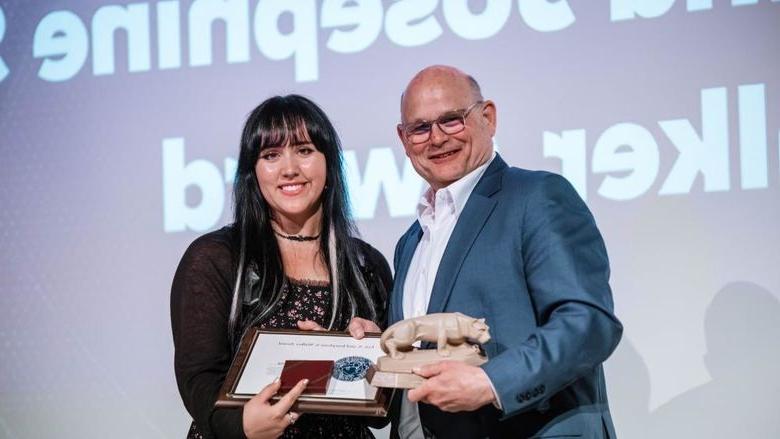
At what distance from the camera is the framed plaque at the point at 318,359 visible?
1.92m

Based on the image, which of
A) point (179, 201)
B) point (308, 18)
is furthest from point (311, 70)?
point (179, 201)

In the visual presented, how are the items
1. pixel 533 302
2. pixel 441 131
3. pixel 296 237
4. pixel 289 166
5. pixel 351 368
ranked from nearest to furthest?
1. pixel 533 302
2. pixel 351 368
3. pixel 441 131
4. pixel 289 166
5. pixel 296 237

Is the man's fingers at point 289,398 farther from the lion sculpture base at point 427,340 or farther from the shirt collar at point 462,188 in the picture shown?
the shirt collar at point 462,188

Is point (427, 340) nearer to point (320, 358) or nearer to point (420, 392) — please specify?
point (420, 392)

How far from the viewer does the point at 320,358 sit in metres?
2.04

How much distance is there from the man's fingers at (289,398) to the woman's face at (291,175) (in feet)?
2.07

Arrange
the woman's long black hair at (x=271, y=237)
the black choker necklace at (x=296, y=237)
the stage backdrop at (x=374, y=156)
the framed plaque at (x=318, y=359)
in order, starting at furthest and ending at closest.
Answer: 1. the stage backdrop at (x=374, y=156)
2. the black choker necklace at (x=296, y=237)
3. the woman's long black hair at (x=271, y=237)
4. the framed plaque at (x=318, y=359)

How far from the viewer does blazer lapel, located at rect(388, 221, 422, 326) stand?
87.0 inches

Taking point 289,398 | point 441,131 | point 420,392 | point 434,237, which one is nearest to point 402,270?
point 434,237

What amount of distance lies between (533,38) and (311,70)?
3.09ft

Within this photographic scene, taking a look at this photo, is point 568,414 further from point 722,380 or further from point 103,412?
point 103,412

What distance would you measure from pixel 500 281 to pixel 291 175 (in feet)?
2.56

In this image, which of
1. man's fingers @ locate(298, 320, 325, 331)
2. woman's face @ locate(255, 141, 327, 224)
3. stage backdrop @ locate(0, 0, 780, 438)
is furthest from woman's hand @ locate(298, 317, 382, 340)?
stage backdrop @ locate(0, 0, 780, 438)

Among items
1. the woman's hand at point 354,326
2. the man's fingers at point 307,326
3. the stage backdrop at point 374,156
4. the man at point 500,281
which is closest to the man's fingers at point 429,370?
the man at point 500,281
